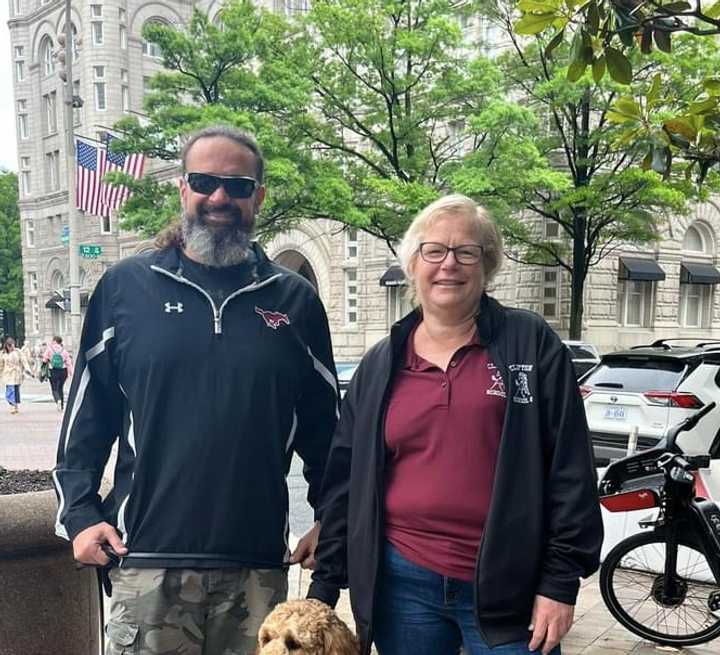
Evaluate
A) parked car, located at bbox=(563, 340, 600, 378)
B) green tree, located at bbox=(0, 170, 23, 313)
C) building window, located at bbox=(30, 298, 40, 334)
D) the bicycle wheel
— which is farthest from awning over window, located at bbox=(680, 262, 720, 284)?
green tree, located at bbox=(0, 170, 23, 313)

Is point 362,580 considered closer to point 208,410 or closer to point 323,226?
point 208,410

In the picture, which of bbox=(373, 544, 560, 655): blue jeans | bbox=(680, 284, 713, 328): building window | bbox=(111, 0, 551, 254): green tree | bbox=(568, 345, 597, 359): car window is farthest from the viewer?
bbox=(680, 284, 713, 328): building window

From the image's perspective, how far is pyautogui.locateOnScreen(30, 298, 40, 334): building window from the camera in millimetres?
47844

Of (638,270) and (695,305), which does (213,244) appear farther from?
(695,305)

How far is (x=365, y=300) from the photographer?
96.0ft

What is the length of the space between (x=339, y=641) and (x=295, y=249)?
98.3 ft

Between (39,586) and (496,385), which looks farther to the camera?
(39,586)

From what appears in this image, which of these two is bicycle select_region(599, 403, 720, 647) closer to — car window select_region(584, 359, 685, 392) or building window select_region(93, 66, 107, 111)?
car window select_region(584, 359, 685, 392)

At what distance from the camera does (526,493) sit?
1925 millimetres

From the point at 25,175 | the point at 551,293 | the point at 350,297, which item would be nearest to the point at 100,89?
the point at 25,175

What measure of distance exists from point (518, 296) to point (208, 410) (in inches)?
943

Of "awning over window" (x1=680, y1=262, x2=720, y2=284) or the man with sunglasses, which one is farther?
"awning over window" (x1=680, y1=262, x2=720, y2=284)

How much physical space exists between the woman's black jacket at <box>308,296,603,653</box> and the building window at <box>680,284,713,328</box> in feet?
95.7

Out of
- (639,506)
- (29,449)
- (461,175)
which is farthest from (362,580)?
(461,175)
